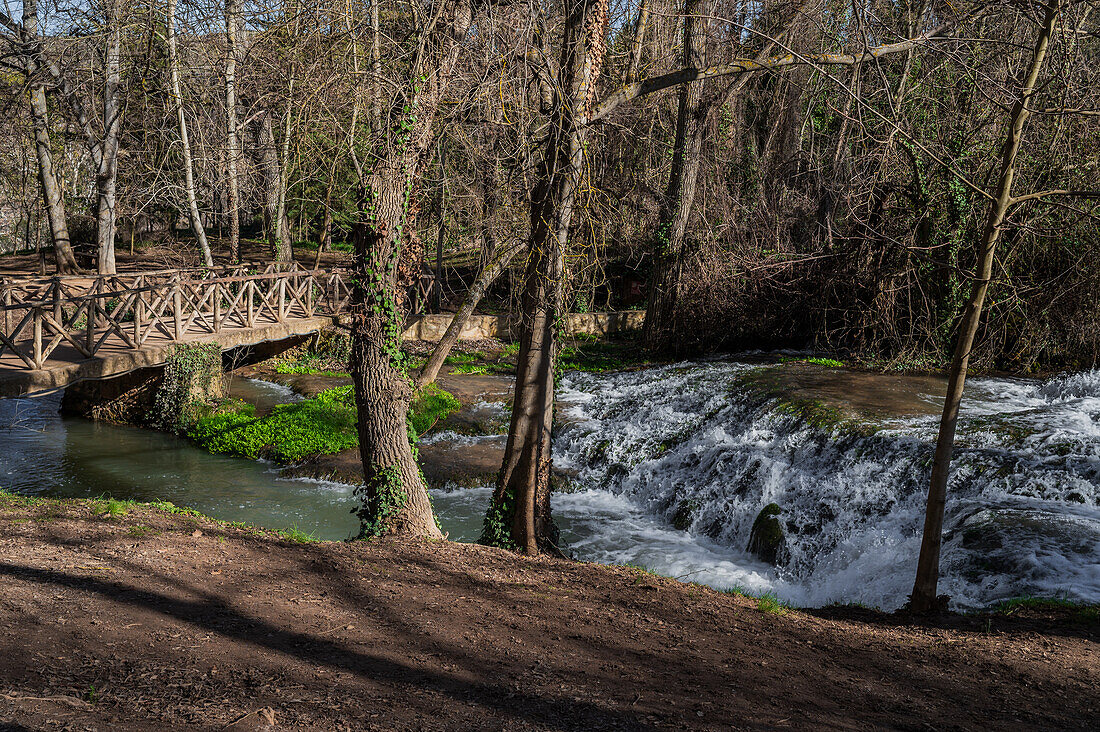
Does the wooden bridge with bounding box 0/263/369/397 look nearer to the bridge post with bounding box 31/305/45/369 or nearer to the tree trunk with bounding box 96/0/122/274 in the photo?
the bridge post with bounding box 31/305/45/369

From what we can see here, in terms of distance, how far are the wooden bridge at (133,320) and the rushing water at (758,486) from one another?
183cm

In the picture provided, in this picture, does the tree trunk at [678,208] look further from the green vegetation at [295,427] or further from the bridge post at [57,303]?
the bridge post at [57,303]

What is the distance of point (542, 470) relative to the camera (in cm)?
779

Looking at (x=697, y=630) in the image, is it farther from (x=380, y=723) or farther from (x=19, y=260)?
(x=19, y=260)

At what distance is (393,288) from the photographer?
7.84 meters

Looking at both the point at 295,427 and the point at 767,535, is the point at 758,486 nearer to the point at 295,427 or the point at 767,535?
the point at 767,535

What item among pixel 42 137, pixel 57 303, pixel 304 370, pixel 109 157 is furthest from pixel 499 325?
pixel 57 303

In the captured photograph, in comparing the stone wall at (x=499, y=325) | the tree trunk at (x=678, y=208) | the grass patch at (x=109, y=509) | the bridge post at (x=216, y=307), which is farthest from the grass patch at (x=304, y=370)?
the grass patch at (x=109, y=509)

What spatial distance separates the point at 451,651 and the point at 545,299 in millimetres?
3453

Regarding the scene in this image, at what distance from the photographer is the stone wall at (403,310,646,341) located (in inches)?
868

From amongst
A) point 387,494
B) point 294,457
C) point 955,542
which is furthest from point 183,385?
point 955,542

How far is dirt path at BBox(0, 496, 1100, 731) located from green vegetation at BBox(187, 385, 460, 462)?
A: 6.38 m

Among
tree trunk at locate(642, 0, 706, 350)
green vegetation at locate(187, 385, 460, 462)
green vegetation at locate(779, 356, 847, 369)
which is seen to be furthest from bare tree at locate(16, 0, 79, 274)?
green vegetation at locate(779, 356, 847, 369)

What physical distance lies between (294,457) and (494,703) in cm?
1008
